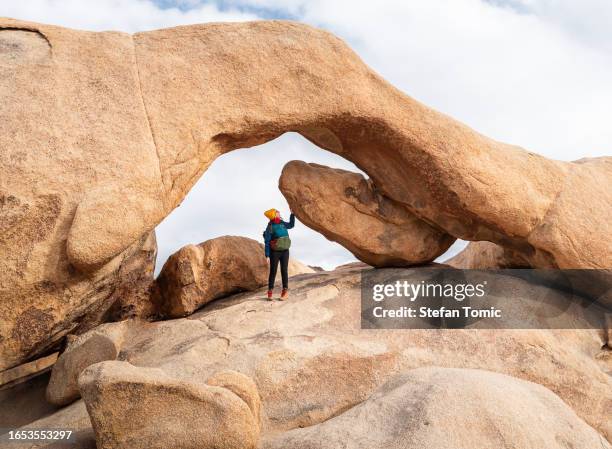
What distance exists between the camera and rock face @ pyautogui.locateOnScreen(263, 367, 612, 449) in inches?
206

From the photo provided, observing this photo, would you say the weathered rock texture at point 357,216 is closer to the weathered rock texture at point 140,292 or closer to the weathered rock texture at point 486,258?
the weathered rock texture at point 486,258

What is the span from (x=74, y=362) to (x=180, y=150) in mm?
2738

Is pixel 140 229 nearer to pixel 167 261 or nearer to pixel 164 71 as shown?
pixel 164 71

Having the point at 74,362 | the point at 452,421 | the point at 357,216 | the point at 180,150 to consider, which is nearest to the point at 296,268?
the point at 357,216

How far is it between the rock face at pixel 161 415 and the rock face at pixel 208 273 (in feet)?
12.0

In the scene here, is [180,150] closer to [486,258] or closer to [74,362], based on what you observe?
[74,362]

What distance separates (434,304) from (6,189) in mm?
5391

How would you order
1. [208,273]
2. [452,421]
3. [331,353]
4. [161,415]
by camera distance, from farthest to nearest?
[208,273] → [331,353] → [161,415] → [452,421]

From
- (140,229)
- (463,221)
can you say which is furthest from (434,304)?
(140,229)

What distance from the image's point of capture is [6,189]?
21.3ft

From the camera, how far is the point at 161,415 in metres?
5.49

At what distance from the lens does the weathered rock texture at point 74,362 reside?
731 cm

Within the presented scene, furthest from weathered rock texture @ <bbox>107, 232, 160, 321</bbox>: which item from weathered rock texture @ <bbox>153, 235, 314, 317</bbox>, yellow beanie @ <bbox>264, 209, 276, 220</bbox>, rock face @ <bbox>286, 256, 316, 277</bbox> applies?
rock face @ <bbox>286, 256, 316, 277</bbox>

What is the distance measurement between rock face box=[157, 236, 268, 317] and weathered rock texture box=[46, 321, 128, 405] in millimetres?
1626
